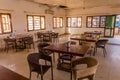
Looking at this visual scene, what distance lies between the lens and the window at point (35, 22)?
747cm

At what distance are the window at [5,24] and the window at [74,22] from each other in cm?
690

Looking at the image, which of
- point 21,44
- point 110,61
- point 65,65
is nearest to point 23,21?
point 21,44

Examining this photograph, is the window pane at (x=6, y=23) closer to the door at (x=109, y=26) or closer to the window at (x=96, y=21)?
the window at (x=96, y=21)

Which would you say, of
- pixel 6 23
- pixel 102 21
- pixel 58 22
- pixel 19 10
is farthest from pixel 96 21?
pixel 6 23

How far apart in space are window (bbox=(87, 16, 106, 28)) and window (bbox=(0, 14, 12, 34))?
287 inches

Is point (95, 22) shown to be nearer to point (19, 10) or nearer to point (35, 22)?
point (35, 22)

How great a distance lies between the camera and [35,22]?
792cm

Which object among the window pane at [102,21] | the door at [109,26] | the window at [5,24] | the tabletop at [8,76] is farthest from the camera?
the window pane at [102,21]

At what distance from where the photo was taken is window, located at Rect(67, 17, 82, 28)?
11062 mm

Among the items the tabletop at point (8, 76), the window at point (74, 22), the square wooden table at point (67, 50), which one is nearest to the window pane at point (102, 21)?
the window at point (74, 22)

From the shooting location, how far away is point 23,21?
689cm

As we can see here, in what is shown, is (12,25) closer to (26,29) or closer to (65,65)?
(26,29)

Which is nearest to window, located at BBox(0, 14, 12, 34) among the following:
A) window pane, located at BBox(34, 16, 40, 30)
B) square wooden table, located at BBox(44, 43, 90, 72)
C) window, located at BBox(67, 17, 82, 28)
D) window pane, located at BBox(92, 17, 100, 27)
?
window pane, located at BBox(34, 16, 40, 30)

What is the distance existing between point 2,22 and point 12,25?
1.94 feet
